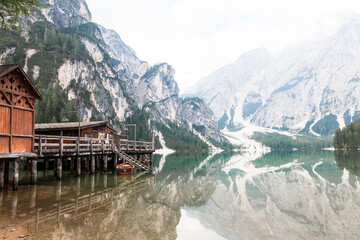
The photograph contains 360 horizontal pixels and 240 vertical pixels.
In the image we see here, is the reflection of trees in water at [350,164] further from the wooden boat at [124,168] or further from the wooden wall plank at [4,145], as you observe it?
the wooden wall plank at [4,145]

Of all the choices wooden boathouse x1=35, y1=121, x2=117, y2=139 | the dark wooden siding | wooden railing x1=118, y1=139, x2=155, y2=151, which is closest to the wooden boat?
wooden railing x1=118, y1=139, x2=155, y2=151

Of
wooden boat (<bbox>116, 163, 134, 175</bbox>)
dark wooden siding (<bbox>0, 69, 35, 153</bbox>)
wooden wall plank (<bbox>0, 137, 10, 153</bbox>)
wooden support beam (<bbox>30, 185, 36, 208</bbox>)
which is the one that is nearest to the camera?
wooden support beam (<bbox>30, 185, 36, 208</bbox>)

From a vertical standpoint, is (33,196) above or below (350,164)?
above

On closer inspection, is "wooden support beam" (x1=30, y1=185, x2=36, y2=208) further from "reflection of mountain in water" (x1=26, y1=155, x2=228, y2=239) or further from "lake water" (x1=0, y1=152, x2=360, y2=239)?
"reflection of mountain in water" (x1=26, y1=155, x2=228, y2=239)

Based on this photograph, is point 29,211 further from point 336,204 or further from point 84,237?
point 336,204

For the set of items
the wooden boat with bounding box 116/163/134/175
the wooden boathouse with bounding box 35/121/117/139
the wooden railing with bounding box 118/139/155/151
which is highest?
the wooden boathouse with bounding box 35/121/117/139

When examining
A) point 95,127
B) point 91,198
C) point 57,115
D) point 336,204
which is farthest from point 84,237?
point 57,115

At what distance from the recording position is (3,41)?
146 meters

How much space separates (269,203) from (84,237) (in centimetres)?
1567

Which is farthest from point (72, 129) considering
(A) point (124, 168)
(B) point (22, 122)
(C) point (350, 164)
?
(C) point (350, 164)

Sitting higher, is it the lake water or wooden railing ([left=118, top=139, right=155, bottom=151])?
wooden railing ([left=118, top=139, right=155, bottom=151])

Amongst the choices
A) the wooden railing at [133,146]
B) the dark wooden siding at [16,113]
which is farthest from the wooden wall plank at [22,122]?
the wooden railing at [133,146]

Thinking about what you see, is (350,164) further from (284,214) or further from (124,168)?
(284,214)

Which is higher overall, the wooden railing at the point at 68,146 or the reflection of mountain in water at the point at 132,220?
the wooden railing at the point at 68,146
